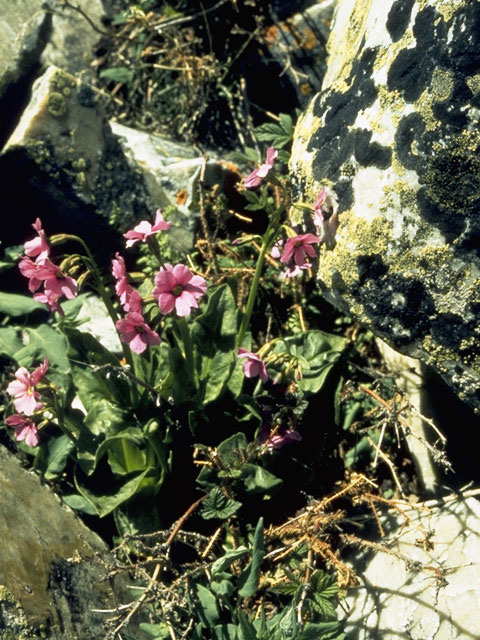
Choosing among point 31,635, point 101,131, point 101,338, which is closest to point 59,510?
point 31,635

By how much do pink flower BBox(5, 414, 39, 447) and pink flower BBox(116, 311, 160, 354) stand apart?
22.9 inches

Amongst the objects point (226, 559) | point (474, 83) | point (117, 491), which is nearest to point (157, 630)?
point (226, 559)

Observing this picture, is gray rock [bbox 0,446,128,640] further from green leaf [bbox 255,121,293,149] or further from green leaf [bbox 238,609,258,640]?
green leaf [bbox 255,121,293,149]

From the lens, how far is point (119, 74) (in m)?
4.28

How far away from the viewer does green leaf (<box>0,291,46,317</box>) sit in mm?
3386

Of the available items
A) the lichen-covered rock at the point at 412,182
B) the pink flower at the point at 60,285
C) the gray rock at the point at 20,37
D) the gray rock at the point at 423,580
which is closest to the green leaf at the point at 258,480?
the gray rock at the point at 423,580

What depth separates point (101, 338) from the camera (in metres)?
3.68

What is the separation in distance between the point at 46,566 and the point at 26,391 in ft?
2.12

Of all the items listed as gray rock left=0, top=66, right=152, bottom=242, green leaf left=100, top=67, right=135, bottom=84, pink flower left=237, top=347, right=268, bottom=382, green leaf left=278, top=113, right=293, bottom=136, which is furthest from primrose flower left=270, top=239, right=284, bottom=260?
green leaf left=100, top=67, right=135, bottom=84

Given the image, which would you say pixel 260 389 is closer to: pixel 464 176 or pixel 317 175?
pixel 317 175

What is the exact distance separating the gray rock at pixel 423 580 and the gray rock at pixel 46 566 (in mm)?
943

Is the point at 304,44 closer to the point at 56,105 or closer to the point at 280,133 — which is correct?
the point at 280,133

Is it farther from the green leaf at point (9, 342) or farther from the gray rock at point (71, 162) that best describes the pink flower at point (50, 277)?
the gray rock at point (71, 162)

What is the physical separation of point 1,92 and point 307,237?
6.62ft
